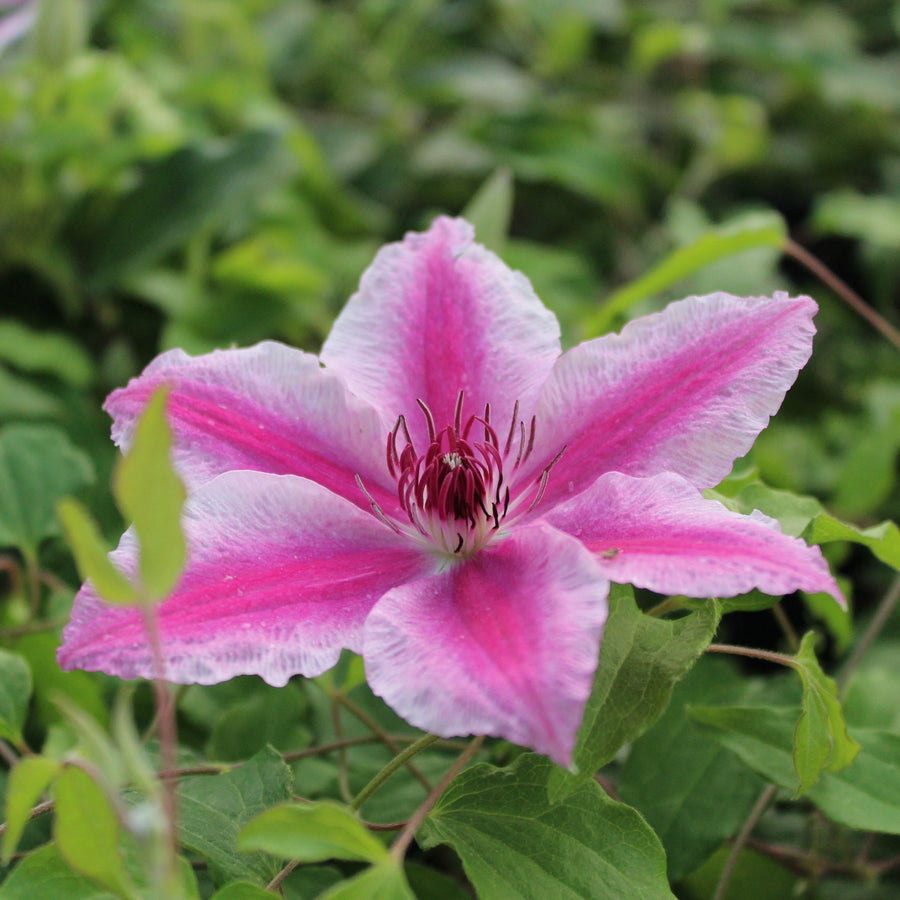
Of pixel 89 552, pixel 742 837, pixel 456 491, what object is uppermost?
pixel 89 552

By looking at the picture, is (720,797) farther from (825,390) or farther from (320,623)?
(825,390)

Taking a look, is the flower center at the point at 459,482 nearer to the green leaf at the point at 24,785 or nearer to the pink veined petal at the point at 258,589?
the pink veined petal at the point at 258,589

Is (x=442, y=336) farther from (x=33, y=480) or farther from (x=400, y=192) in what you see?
(x=400, y=192)

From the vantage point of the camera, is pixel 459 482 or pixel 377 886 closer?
pixel 377 886

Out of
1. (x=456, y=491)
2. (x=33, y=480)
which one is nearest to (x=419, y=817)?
(x=456, y=491)

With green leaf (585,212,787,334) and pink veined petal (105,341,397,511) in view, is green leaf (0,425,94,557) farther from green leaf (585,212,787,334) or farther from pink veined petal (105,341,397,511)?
green leaf (585,212,787,334)

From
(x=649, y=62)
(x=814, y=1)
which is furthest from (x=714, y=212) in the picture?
(x=814, y=1)

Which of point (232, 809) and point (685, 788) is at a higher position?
point (232, 809)

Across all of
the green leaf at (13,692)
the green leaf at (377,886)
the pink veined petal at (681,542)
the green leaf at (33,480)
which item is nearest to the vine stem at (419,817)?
the green leaf at (377,886)
